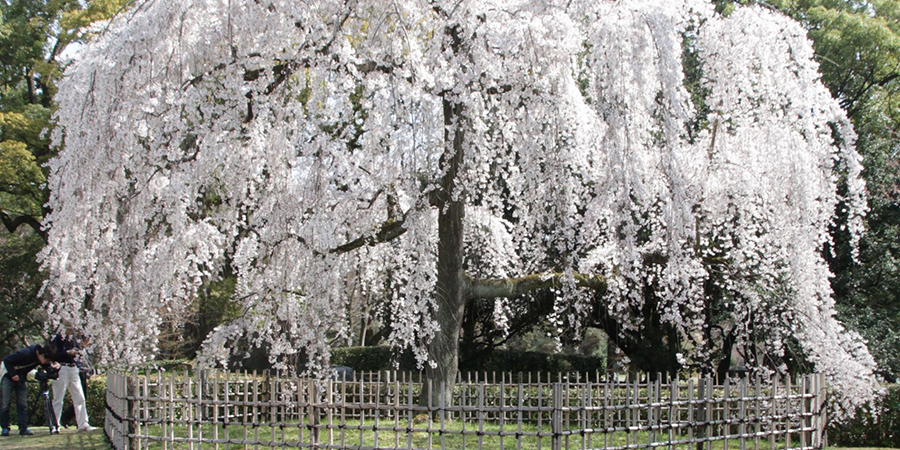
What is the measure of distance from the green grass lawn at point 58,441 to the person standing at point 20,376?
0.21 meters

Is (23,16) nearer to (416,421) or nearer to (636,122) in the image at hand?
(416,421)

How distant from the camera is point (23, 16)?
60.6ft

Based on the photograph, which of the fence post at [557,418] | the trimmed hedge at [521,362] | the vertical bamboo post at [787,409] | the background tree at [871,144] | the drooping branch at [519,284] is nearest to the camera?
the fence post at [557,418]

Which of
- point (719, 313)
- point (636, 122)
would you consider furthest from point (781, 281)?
point (636, 122)

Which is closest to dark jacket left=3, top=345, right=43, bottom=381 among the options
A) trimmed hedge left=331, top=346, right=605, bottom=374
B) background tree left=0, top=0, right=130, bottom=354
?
background tree left=0, top=0, right=130, bottom=354

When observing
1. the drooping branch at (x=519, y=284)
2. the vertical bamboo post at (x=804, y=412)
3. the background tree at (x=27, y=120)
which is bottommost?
the vertical bamboo post at (x=804, y=412)

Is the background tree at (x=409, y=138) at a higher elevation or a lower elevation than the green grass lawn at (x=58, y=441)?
higher

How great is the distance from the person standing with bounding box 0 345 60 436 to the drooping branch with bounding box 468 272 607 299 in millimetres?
5485

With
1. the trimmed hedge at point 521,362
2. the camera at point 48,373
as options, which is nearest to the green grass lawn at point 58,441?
the camera at point 48,373

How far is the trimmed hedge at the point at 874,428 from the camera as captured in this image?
11.2 meters

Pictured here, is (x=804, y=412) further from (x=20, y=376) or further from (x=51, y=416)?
(x=20, y=376)

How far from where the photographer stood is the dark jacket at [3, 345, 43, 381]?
924 cm

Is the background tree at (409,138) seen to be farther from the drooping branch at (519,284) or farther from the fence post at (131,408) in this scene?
the fence post at (131,408)

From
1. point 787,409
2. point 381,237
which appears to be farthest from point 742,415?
point 381,237
